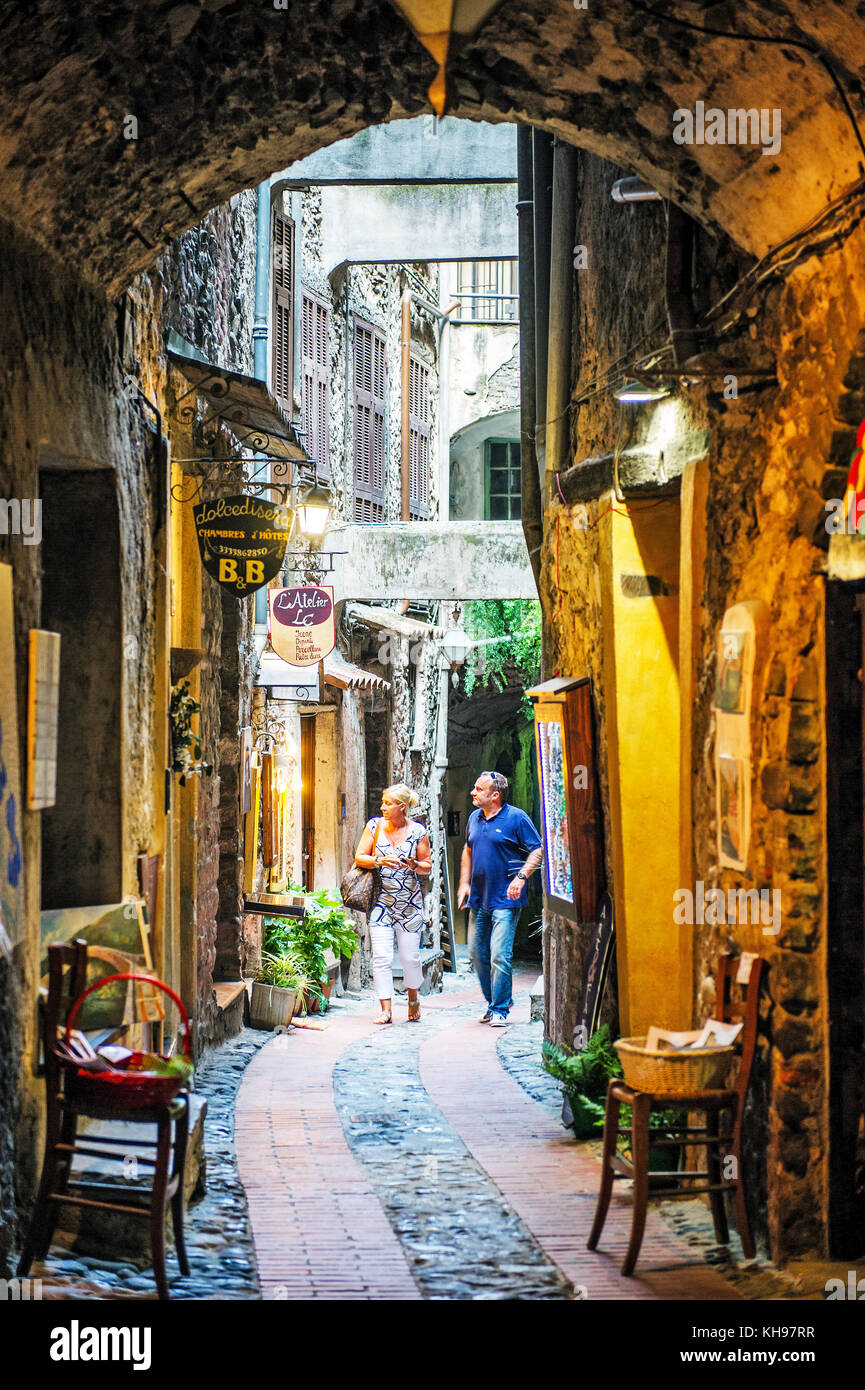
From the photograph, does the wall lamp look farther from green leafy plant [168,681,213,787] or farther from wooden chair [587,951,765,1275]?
wooden chair [587,951,765,1275]

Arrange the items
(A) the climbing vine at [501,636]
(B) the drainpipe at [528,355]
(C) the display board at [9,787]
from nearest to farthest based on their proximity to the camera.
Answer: (C) the display board at [9,787], (B) the drainpipe at [528,355], (A) the climbing vine at [501,636]

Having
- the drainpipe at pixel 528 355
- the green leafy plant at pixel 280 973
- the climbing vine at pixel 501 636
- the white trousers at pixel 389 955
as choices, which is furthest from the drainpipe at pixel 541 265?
the climbing vine at pixel 501 636

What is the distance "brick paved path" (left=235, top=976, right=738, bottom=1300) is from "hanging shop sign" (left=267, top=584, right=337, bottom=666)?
128 inches

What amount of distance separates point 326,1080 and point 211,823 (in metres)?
2.04

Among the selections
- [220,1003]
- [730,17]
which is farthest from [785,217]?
[220,1003]

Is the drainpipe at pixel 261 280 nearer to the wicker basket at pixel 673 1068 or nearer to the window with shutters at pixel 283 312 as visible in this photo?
the window with shutters at pixel 283 312

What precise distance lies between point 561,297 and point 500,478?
15575 mm

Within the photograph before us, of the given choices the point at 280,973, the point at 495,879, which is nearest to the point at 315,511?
the point at 495,879

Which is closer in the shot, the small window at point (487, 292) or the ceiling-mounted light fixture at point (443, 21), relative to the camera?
the ceiling-mounted light fixture at point (443, 21)

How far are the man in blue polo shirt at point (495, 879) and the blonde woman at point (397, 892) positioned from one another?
40 cm

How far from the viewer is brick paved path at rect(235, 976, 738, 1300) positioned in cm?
496

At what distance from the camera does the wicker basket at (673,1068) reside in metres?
5.03

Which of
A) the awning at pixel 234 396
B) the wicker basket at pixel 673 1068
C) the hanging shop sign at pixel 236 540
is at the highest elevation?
the awning at pixel 234 396

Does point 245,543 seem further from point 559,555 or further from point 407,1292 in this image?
point 407,1292
